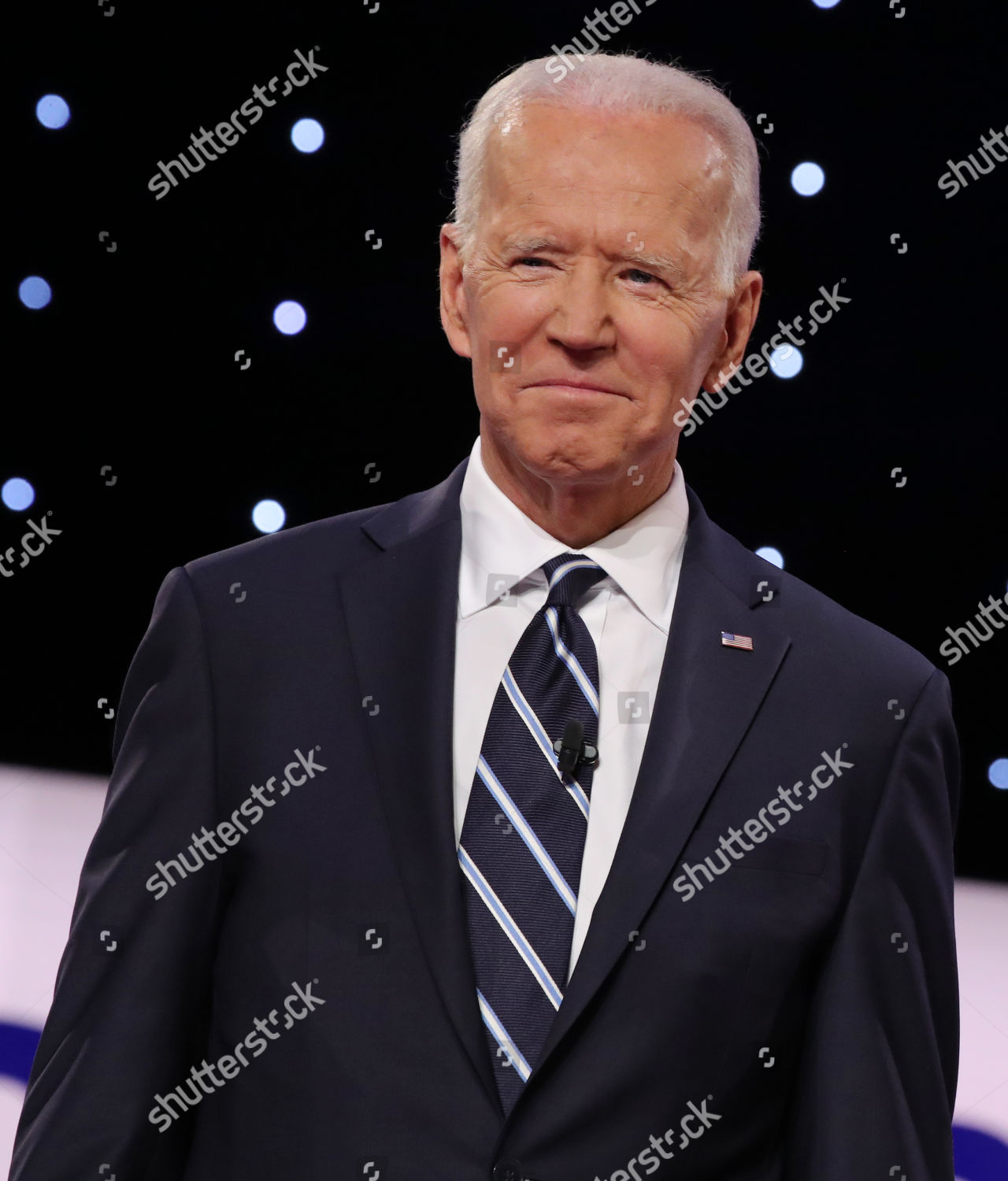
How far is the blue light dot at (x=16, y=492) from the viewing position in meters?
3.29

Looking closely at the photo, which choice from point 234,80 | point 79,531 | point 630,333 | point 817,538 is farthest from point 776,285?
point 79,531

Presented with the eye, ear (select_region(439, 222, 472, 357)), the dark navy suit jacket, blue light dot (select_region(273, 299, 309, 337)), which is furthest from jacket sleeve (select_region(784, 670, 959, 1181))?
blue light dot (select_region(273, 299, 309, 337))

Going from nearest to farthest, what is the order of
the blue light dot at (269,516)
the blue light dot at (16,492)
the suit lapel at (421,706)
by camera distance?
the suit lapel at (421,706) → the blue light dot at (269,516) → the blue light dot at (16,492)

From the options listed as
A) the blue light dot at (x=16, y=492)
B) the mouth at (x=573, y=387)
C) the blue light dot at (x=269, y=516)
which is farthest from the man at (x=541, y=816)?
the blue light dot at (x=16, y=492)

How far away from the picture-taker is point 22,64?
3.07 meters

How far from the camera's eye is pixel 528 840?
1.44m

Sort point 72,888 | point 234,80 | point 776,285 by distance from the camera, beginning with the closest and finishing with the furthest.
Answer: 1. point 776,285
2. point 234,80
3. point 72,888

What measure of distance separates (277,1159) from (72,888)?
1.91m

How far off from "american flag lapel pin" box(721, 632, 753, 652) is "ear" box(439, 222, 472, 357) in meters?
0.39

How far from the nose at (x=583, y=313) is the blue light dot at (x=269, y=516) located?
5.54 feet

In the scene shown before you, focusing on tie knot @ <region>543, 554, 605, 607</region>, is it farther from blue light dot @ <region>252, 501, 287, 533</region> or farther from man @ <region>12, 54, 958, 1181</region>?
blue light dot @ <region>252, 501, 287, 533</region>

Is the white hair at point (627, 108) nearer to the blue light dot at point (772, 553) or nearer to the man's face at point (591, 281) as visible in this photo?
the man's face at point (591, 281)

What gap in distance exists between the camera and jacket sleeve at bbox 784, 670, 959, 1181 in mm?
1465

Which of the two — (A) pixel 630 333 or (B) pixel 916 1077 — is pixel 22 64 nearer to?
(A) pixel 630 333
